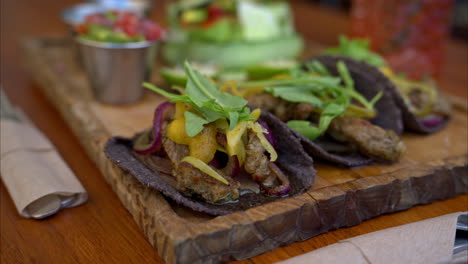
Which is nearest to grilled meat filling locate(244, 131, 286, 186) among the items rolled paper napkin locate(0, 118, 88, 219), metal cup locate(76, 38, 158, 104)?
rolled paper napkin locate(0, 118, 88, 219)

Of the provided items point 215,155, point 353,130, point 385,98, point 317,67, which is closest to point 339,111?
point 353,130

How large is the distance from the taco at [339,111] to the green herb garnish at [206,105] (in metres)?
0.28

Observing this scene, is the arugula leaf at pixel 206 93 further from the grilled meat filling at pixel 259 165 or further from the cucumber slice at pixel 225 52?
the cucumber slice at pixel 225 52

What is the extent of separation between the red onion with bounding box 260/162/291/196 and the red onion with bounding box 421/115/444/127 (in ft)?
3.35

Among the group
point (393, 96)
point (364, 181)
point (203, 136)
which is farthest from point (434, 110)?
point (203, 136)

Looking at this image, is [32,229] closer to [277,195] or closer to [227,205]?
[227,205]

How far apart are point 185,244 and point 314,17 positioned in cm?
464

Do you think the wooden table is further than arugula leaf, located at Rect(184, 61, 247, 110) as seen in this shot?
No

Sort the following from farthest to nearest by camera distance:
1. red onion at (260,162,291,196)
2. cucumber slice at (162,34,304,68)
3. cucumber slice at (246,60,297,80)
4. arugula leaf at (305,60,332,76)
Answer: cucumber slice at (162,34,304,68) → cucumber slice at (246,60,297,80) → arugula leaf at (305,60,332,76) → red onion at (260,162,291,196)

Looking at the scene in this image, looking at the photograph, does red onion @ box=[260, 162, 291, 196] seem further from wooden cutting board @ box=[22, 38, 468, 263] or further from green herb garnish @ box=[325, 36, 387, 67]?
green herb garnish @ box=[325, 36, 387, 67]

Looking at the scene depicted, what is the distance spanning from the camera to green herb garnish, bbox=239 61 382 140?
2.00 m

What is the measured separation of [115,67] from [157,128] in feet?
3.03

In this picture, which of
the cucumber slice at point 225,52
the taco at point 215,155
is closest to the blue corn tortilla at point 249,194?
the taco at point 215,155

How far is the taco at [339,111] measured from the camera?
6.50ft
